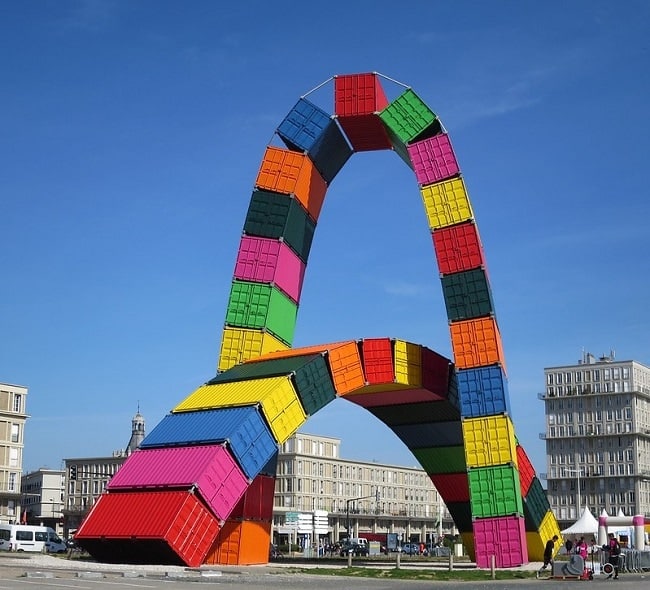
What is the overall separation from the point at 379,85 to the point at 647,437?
389 feet

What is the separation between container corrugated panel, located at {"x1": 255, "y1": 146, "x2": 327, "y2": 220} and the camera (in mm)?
→ 60312

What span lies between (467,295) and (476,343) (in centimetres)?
269

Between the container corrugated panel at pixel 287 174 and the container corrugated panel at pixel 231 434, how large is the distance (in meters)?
14.5

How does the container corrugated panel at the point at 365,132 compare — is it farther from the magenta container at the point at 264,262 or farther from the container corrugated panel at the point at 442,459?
the container corrugated panel at the point at 442,459

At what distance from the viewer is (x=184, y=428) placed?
52531mm

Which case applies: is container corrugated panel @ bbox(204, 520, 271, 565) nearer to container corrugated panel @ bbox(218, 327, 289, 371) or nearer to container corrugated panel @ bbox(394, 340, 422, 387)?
container corrugated panel @ bbox(218, 327, 289, 371)

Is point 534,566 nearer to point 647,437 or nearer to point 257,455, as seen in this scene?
point 257,455

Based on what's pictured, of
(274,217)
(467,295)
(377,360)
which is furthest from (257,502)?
(274,217)

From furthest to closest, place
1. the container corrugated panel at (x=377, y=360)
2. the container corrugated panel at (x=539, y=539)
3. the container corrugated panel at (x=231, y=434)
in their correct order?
the container corrugated panel at (x=539, y=539), the container corrugated panel at (x=377, y=360), the container corrugated panel at (x=231, y=434)

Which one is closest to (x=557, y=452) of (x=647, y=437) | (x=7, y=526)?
(x=647, y=437)

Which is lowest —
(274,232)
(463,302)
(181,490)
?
(181,490)

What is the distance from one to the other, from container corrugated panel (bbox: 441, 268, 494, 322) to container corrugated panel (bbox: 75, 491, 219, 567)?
17.9 m

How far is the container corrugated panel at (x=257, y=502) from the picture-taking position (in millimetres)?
53594

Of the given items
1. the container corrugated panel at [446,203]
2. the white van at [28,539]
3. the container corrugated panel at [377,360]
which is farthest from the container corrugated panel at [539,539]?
the white van at [28,539]
